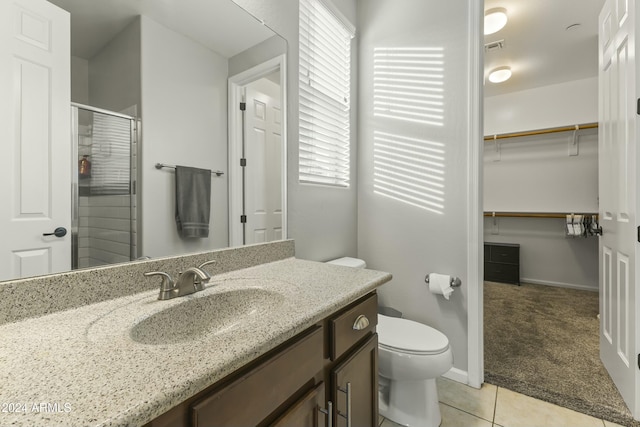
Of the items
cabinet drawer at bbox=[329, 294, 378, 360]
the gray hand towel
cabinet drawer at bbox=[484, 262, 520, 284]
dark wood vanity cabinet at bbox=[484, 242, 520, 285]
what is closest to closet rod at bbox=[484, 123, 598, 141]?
dark wood vanity cabinet at bbox=[484, 242, 520, 285]

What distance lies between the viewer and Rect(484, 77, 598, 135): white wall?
3.54 m

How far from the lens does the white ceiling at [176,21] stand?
812mm

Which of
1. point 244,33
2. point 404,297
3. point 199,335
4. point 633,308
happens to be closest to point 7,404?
point 199,335

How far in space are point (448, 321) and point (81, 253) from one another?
1.89 metres

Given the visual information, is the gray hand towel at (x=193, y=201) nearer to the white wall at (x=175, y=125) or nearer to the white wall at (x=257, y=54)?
Result: the white wall at (x=175, y=125)

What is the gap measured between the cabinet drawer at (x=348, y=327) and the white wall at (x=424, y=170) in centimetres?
97

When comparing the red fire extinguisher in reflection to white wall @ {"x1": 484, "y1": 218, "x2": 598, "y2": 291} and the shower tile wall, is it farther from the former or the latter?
white wall @ {"x1": 484, "y1": 218, "x2": 598, "y2": 291}

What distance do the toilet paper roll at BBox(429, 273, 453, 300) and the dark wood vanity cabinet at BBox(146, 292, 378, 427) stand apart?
87 cm

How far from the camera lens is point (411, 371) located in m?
1.33

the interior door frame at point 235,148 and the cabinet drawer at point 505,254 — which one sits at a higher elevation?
the interior door frame at point 235,148

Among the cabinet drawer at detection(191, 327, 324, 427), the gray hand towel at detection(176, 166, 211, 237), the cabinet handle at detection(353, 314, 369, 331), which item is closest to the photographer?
the cabinet drawer at detection(191, 327, 324, 427)

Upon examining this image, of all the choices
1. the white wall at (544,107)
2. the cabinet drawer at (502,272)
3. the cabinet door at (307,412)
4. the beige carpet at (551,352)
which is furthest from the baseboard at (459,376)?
the white wall at (544,107)

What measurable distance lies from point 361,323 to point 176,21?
1262 millimetres

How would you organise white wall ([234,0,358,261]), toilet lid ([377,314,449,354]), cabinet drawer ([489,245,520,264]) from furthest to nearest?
cabinet drawer ([489,245,520,264]), white wall ([234,0,358,261]), toilet lid ([377,314,449,354])
